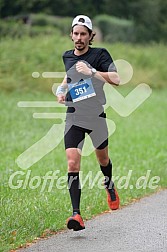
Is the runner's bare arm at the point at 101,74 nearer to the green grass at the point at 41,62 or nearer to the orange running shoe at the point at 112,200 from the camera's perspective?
the orange running shoe at the point at 112,200

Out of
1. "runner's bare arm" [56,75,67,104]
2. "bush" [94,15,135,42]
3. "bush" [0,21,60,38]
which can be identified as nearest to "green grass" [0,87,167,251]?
"runner's bare arm" [56,75,67,104]

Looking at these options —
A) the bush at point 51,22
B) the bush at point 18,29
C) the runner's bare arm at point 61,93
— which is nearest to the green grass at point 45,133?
the runner's bare arm at point 61,93

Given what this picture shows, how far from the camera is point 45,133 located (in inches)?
698

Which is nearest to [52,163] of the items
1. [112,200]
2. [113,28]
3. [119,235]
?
[112,200]

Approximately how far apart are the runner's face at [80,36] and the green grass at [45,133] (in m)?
1.89

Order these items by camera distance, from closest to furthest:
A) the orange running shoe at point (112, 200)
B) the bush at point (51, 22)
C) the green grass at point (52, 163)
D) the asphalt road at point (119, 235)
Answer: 1. the asphalt road at point (119, 235)
2. the green grass at point (52, 163)
3. the orange running shoe at point (112, 200)
4. the bush at point (51, 22)

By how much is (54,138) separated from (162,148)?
2519mm

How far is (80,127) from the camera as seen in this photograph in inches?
296

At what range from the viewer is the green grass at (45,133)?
→ 8.08 metres

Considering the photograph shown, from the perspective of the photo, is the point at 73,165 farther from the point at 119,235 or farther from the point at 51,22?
the point at 51,22

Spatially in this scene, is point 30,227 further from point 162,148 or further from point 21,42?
point 21,42

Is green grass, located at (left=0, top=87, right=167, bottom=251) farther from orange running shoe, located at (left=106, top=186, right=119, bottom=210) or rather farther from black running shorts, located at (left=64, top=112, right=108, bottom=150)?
black running shorts, located at (left=64, top=112, right=108, bottom=150)

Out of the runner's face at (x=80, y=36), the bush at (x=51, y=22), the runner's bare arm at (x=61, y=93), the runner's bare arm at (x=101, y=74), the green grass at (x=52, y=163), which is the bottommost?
the green grass at (x=52, y=163)

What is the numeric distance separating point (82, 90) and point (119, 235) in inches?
59.1
